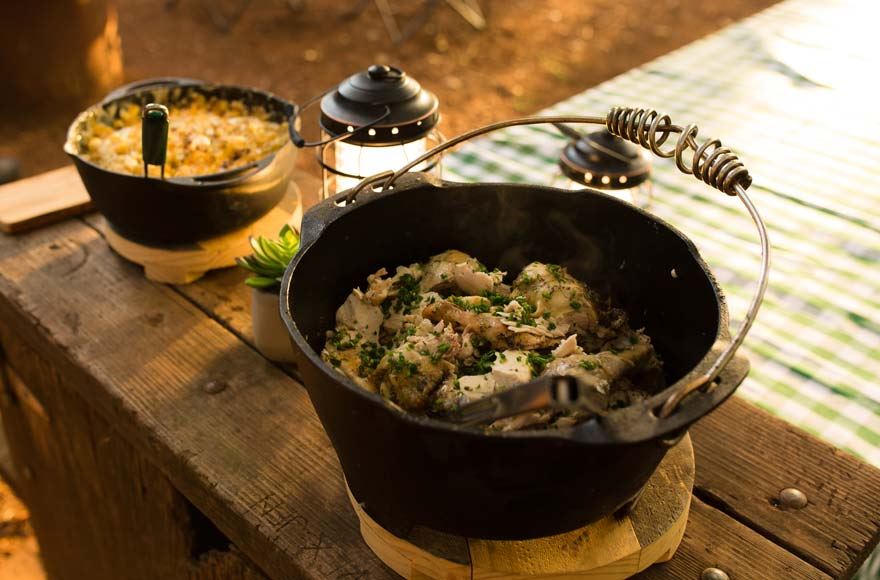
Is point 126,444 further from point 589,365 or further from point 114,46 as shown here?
point 114,46

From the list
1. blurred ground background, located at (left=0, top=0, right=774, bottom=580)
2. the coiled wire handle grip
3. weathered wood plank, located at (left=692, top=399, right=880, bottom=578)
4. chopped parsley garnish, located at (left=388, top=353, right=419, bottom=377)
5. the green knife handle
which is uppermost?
the coiled wire handle grip

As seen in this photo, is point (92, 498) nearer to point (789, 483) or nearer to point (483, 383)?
point (483, 383)

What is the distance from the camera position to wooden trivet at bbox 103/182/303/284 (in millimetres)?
1735

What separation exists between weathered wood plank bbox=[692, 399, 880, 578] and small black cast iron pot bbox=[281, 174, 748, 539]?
0.79 ft

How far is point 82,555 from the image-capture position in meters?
2.27

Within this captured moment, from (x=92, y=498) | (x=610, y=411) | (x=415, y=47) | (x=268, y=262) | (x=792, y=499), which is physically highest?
(x=610, y=411)

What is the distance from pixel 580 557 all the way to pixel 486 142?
5.45 feet

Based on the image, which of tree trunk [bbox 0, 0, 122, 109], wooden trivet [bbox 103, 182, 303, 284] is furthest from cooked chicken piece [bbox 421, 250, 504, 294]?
tree trunk [bbox 0, 0, 122, 109]

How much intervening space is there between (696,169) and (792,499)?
1.91 feet

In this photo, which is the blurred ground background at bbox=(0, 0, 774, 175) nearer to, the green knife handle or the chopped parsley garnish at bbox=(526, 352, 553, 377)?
the green knife handle

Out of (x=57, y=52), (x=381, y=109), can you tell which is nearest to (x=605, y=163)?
(x=381, y=109)

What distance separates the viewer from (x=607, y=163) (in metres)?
1.67

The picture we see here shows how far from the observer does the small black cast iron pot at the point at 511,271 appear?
88 centimetres

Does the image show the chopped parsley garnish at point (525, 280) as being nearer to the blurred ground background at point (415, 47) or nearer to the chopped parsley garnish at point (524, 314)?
the chopped parsley garnish at point (524, 314)
